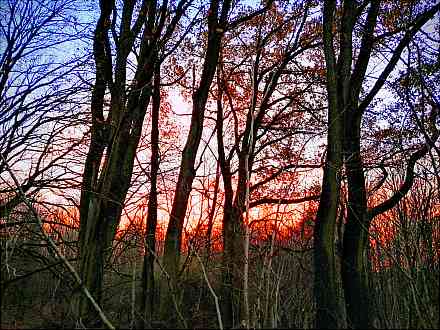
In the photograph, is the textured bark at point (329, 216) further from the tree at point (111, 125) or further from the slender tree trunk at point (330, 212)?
the tree at point (111, 125)

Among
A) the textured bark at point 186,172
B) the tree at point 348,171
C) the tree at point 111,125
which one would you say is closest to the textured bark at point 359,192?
the tree at point 348,171

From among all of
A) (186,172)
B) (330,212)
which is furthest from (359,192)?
(186,172)

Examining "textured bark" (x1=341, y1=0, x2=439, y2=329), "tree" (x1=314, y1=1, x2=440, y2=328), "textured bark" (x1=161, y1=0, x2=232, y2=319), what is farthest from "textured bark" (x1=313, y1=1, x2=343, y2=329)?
"textured bark" (x1=161, y1=0, x2=232, y2=319)

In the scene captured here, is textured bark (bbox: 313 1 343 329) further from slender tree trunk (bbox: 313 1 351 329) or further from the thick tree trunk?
the thick tree trunk

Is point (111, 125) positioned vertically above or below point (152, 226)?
above

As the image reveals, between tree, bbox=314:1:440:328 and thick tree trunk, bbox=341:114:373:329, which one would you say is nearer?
tree, bbox=314:1:440:328

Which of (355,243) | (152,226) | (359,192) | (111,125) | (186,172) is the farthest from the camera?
(152,226)

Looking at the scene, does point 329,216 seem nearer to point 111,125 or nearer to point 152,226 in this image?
point 111,125

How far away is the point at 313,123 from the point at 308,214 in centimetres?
325

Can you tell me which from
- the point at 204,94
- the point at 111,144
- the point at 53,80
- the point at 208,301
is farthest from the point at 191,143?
the point at 208,301

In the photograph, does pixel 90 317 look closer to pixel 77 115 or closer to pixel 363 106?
pixel 77 115

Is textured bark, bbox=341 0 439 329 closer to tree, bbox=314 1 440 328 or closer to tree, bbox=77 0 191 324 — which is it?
tree, bbox=314 1 440 328

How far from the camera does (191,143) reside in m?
10.2

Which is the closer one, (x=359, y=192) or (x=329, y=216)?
(x=329, y=216)
